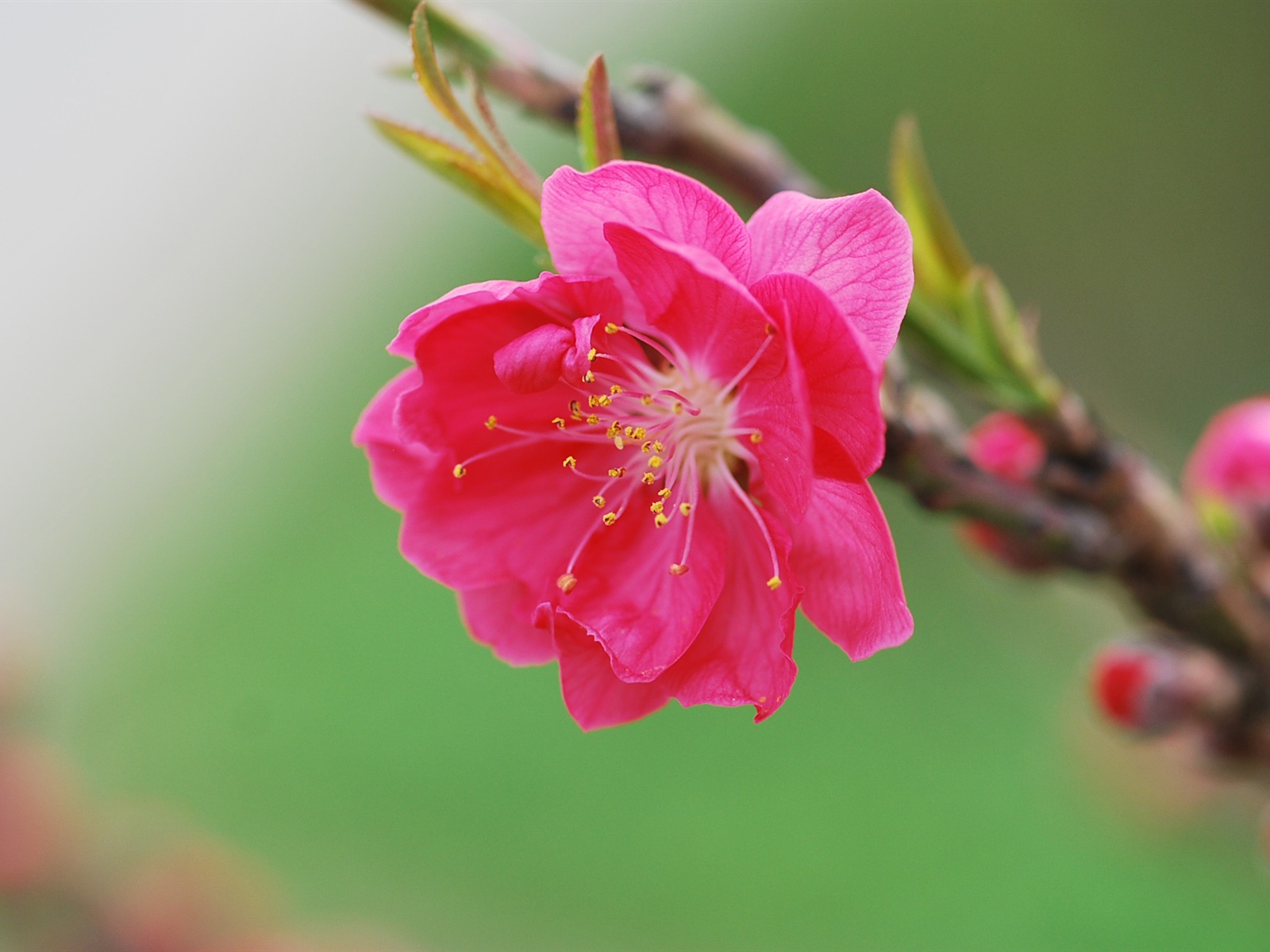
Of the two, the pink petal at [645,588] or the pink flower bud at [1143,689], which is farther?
the pink flower bud at [1143,689]

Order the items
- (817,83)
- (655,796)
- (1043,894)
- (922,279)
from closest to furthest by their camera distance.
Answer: (922,279), (1043,894), (655,796), (817,83)

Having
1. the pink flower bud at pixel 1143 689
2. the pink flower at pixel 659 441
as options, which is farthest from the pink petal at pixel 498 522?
the pink flower bud at pixel 1143 689

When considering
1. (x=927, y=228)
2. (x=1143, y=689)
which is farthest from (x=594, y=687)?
(x=1143, y=689)

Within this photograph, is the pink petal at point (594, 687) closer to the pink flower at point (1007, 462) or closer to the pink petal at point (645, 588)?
the pink petal at point (645, 588)

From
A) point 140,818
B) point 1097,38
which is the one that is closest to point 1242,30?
point 1097,38

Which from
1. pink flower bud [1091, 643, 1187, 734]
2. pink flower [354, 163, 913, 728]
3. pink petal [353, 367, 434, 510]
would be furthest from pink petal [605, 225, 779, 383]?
pink flower bud [1091, 643, 1187, 734]

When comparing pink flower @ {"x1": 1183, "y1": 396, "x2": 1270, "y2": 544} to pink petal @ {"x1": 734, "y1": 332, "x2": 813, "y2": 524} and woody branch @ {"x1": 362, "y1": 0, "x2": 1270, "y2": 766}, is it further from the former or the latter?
pink petal @ {"x1": 734, "y1": 332, "x2": 813, "y2": 524}

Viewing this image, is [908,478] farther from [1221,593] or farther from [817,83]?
[817,83]
